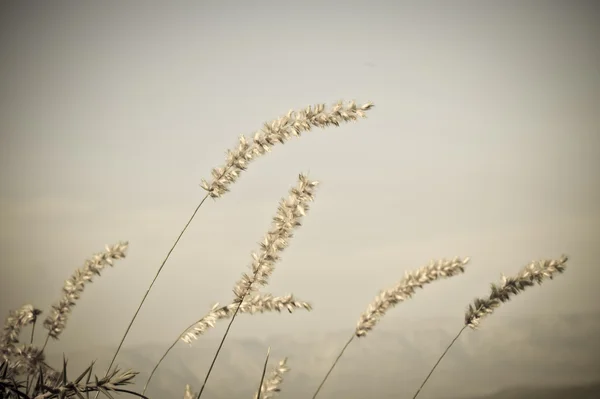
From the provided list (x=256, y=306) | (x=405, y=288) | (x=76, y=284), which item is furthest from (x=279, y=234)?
(x=76, y=284)

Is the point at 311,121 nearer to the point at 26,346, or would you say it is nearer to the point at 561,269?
the point at 561,269

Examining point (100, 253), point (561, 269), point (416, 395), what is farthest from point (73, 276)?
point (561, 269)

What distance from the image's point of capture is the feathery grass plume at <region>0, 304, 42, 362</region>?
8.56ft

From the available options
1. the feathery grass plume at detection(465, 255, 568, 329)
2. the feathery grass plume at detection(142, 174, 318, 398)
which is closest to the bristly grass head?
the feathery grass plume at detection(465, 255, 568, 329)

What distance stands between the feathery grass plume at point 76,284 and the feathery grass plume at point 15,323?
7 cm

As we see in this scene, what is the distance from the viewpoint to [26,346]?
2572 mm

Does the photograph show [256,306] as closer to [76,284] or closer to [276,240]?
[276,240]

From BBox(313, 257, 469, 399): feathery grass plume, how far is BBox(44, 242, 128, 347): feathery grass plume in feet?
3.42

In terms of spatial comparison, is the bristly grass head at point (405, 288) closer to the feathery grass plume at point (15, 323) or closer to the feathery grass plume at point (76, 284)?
the feathery grass plume at point (76, 284)

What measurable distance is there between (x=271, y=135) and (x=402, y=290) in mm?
875

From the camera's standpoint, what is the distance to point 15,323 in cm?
268

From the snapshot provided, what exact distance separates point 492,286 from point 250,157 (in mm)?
1192

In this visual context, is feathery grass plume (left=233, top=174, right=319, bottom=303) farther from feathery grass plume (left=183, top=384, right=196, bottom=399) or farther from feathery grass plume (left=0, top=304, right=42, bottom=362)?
feathery grass plume (left=0, top=304, right=42, bottom=362)

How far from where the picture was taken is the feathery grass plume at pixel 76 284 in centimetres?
256
